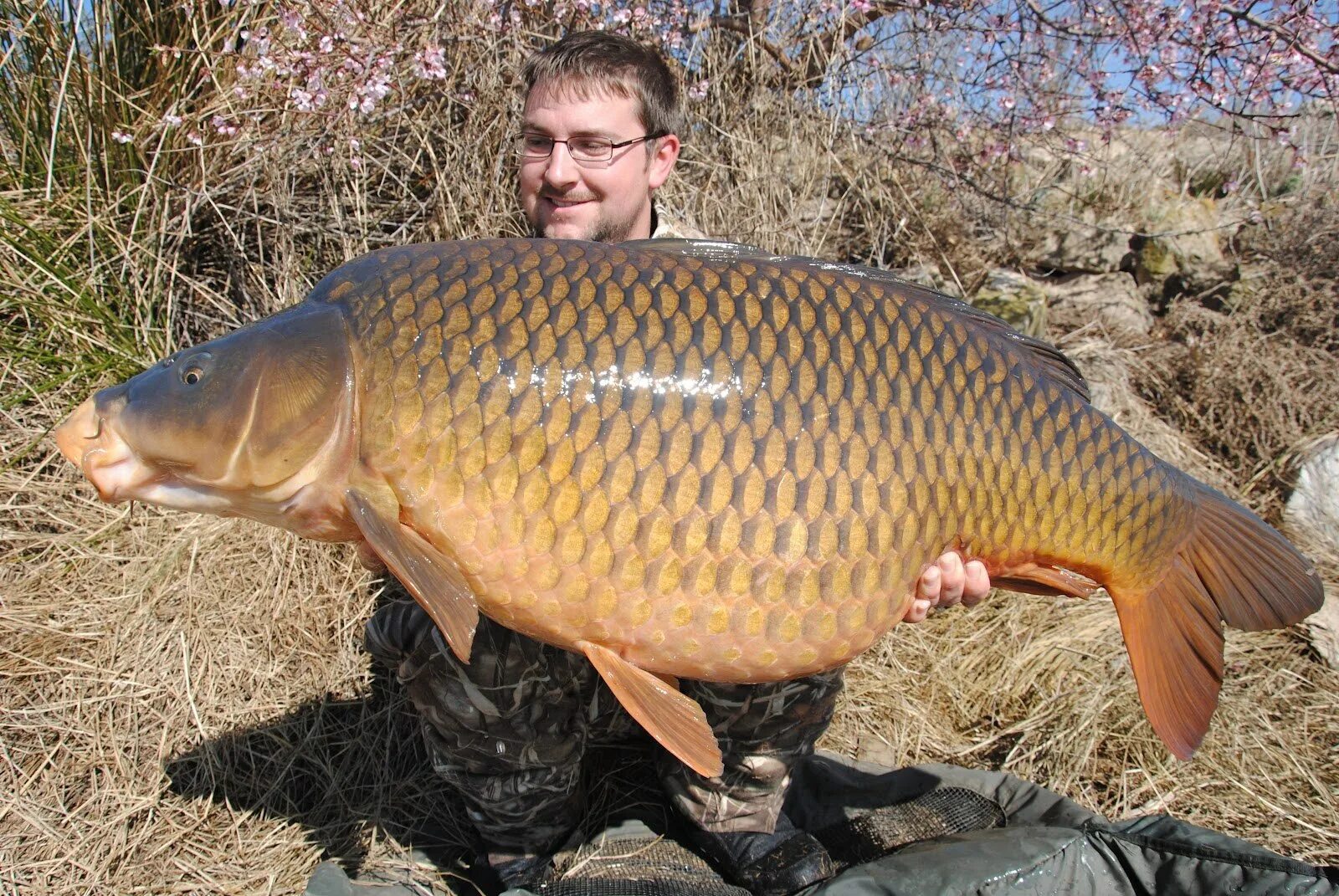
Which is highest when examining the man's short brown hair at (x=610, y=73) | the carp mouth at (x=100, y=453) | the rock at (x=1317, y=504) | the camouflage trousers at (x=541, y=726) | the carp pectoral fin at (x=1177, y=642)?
the man's short brown hair at (x=610, y=73)

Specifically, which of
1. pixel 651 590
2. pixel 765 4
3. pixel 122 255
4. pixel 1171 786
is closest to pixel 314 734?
pixel 651 590

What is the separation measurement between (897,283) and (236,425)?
0.90 m

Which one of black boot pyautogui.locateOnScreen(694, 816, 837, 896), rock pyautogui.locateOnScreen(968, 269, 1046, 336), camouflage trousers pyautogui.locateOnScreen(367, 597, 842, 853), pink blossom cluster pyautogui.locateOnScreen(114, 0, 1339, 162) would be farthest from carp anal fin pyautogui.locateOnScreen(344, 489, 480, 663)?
rock pyautogui.locateOnScreen(968, 269, 1046, 336)

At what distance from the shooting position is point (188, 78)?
248 centimetres

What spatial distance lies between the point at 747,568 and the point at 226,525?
155cm

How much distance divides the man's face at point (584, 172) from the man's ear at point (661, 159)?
29 mm

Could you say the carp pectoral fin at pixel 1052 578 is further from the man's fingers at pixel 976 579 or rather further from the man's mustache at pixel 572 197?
the man's mustache at pixel 572 197

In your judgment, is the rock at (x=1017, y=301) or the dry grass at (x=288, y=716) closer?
the dry grass at (x=288, y=716)

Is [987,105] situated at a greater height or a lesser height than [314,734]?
greater

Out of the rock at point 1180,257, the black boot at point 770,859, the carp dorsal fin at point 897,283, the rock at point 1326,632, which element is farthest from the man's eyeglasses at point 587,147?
the rock at point 1180,257

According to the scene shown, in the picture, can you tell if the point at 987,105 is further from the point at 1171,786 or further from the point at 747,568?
the point at 747,568

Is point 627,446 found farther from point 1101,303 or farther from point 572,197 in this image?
point 1101,303

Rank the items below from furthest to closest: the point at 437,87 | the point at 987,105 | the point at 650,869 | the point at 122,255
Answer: the point at 987,105, the point at 437,87, the point at 122,255, the point at 650,869

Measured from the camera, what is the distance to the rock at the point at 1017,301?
3.13m
